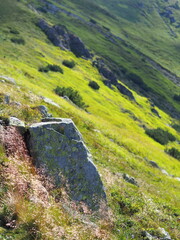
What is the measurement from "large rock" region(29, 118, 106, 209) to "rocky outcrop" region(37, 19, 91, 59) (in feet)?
341

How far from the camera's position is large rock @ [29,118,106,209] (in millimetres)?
11227

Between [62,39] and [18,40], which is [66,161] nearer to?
[18,40]

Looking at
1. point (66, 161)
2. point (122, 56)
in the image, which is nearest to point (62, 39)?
point (122, 56)

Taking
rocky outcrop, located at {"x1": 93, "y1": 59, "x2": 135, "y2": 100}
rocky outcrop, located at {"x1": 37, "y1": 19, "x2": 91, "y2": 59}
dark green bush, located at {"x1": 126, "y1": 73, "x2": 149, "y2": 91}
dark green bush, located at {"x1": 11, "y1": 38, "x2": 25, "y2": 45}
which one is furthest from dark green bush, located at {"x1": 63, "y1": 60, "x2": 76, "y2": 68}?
dark green bush, located at {"x1": 126, "y1": 73, "x2": 149, "y2": 91}

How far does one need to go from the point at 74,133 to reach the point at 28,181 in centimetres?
463

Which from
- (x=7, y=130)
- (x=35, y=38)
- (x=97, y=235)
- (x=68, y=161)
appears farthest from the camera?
(x=35, y=38)

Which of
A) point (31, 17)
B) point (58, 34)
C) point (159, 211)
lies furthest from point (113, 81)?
point (159, 211)

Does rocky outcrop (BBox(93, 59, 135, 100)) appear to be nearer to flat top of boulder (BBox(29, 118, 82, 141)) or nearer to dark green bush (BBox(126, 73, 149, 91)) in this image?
dark green bush (BBox(126, 73, 149, 91))

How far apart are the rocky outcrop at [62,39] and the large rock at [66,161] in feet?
341

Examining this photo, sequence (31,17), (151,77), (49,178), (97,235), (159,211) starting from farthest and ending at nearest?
1. (151,77)
2. (31,17)
3. (159,211)
4. (49,178)
5. (97,235)

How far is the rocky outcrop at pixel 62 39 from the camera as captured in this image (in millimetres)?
110688

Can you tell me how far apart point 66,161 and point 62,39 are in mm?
115668

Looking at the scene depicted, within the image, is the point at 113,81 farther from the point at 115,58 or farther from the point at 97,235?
the point at 97,235

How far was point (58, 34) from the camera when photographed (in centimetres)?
11975
